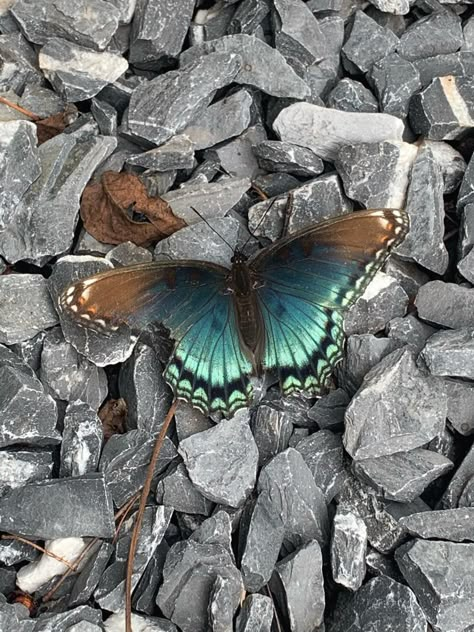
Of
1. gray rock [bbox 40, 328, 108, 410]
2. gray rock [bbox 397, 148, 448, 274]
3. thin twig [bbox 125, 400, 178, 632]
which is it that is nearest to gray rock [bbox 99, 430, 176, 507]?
thin twig [bbox 125, 400, 178, 632]

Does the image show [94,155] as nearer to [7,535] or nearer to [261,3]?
[261,3]

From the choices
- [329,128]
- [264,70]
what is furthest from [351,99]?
[264,70]

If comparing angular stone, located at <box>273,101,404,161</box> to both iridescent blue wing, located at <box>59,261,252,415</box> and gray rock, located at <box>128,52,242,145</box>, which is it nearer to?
gray rock, located at <box>128,52,242,145</box>

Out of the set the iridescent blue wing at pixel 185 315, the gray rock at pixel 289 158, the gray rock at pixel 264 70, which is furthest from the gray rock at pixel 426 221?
the iridescent blue wing at pixel 185 315

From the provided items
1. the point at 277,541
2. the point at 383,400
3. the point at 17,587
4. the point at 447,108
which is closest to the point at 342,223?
the point at 383,400

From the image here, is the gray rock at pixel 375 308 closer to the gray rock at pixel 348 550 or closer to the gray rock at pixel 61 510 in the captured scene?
the gray rock at pixel 348 550

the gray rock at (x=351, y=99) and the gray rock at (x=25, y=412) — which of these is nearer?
the gray rock at (x=25, y=412)
